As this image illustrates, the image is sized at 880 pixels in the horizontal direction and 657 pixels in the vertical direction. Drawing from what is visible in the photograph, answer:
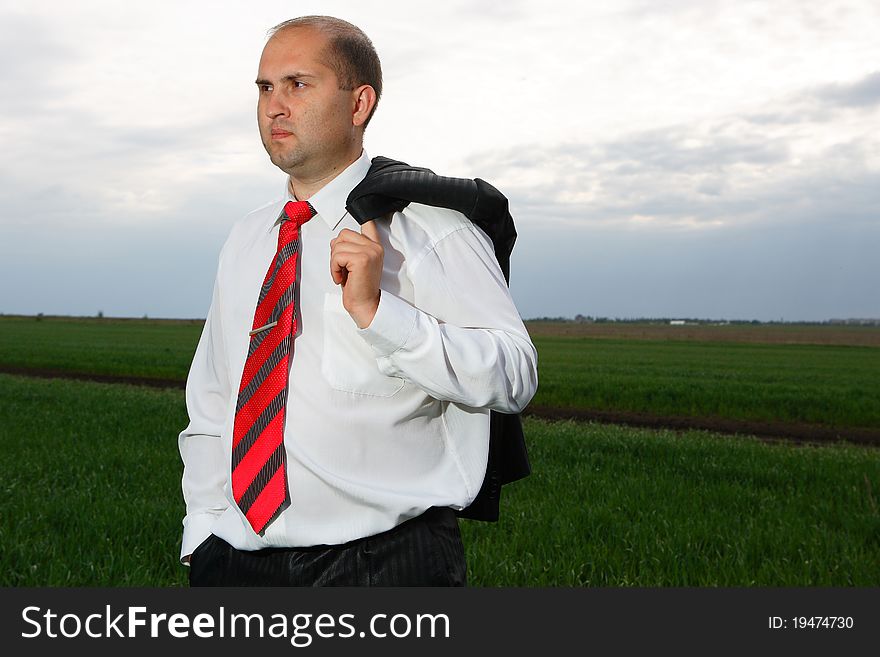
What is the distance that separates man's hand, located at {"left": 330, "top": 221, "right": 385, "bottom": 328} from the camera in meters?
1.73

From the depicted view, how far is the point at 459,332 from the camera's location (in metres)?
1.79

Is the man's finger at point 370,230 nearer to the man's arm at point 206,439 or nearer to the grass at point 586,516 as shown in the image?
the man's arm at point 206,439

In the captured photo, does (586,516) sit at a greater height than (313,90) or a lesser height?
lesser

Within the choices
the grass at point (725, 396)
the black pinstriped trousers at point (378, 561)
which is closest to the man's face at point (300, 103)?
the black pinstriped trousers at point (378, 561)

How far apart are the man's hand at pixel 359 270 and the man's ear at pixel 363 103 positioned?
42 centimetres

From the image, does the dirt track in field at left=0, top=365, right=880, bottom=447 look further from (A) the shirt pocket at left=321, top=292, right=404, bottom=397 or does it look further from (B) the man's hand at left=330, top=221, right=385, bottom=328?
(B) the man's hand at left=330, top=221, right=385, bottom=328

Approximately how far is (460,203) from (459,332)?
0.34 meters

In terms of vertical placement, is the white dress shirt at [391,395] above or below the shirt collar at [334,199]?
Answer: below

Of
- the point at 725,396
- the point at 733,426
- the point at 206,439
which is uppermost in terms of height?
the point at 206,439

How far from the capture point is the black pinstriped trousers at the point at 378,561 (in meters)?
1.91

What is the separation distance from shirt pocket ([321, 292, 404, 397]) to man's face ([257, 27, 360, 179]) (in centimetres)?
37

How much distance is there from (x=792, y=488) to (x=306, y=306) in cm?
768

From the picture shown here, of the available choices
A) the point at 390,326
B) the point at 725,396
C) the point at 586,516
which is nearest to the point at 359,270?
the point at 390,326

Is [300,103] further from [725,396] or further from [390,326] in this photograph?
[725,396]
